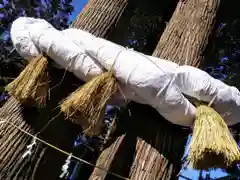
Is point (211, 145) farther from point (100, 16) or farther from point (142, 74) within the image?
point (100, 16)

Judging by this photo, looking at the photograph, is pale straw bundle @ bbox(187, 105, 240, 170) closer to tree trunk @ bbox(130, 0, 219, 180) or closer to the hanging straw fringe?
tree trunk @ bbox(130, 0, 219, 180)

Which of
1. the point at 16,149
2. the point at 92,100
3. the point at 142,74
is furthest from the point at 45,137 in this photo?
the point at 142,74

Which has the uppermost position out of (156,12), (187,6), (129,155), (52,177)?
(156,12)

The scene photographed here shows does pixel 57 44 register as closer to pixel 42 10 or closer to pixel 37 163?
pixel 37 163

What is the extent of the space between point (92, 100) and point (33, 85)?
0.25m

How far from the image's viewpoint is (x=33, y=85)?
134 centimetres

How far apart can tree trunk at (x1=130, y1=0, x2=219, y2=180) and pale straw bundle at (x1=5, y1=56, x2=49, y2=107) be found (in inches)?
15.4

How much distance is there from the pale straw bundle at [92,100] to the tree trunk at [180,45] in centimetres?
18

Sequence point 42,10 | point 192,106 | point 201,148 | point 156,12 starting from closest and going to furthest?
point 201,148 → point 192,106 → point 156,12 → point 42,10

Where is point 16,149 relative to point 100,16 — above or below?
below

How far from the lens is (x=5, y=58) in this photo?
292cm

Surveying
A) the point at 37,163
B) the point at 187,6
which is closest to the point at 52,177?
the point at 37,163

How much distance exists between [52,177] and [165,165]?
0.48 metres

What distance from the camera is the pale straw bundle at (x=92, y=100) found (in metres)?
1.21
